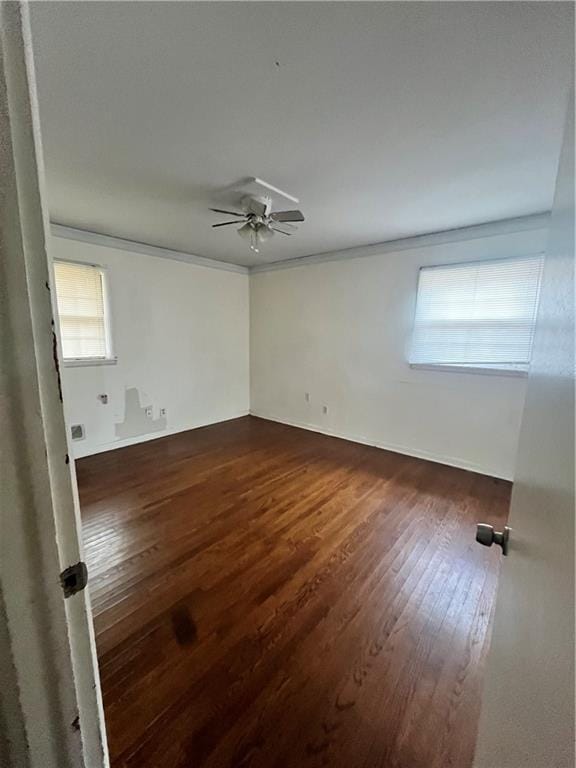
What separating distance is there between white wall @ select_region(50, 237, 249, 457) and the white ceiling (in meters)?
1.27

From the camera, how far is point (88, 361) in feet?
11.4

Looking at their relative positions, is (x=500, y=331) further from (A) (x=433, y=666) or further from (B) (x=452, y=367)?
(A) (x=433, y=666)

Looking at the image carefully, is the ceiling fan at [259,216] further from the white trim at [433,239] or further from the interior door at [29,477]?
the interior door at [29,477]

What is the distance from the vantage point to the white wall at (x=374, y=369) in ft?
10.4

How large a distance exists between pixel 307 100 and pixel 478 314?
2.55 m

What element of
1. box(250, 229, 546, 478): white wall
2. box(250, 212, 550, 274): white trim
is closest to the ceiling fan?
box(250, 212, 550, 274): white trim

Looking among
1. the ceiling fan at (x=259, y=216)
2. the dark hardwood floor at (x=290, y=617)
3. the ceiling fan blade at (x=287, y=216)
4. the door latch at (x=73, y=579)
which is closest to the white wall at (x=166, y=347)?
the dark hardwood floor at (x=290, y=617)

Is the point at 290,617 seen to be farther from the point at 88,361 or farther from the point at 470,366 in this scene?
the point at 88,361

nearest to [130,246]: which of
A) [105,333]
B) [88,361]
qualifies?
[105,333]

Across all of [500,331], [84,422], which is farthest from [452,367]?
[84,422]

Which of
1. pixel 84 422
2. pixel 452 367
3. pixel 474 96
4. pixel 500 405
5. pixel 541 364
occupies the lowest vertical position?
pixel 84 422

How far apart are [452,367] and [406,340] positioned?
0.58m

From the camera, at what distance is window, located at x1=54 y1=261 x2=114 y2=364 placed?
3258 mm

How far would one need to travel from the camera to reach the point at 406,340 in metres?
3.65
